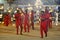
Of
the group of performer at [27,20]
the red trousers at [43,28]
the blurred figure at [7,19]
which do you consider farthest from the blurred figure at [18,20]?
the red trousers at [43,28]

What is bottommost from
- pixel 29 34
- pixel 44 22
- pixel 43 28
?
pixel 29 34

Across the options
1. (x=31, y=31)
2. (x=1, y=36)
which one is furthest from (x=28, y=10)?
(x=1, y=36)

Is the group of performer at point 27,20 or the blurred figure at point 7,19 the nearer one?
the group of performer at point 27,20

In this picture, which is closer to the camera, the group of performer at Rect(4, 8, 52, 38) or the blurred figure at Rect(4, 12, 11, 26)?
the group of performer at Rect(4, 8, 52, 38)

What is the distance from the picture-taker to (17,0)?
317 cm

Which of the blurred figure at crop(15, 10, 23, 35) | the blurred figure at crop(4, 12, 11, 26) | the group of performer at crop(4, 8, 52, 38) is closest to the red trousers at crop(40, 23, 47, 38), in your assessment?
the group of performer at crop(4, 8, 52, 38)

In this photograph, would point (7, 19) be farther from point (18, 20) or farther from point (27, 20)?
point (27, 20)

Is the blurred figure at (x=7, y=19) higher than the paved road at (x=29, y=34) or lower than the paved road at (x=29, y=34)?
higher

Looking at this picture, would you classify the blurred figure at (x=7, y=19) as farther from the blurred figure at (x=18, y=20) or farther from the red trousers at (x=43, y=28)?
the red trousers at (x=43, y=28)

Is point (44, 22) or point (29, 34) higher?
point (44, 22)

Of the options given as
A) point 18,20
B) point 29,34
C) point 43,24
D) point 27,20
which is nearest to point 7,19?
point 18,20

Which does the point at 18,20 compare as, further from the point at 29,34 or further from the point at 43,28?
the point at 43,28

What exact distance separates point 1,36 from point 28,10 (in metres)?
0.66

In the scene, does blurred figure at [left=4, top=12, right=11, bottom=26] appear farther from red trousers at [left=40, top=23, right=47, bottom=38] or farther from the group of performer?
red trousers at [left=40, top=23, right=47, bottom=38]
